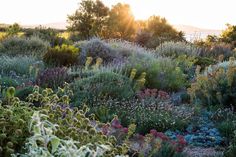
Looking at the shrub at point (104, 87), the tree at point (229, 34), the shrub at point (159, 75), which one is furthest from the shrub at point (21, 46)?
the tree at point (229, 34)

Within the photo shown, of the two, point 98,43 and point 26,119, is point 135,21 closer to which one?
point 98,43

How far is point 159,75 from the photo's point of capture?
1306 cm

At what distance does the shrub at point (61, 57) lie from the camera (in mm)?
15453

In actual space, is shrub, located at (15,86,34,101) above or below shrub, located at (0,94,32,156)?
below

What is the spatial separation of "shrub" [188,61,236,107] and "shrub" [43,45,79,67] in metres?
5.94

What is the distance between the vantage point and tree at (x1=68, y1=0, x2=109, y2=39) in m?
35.2

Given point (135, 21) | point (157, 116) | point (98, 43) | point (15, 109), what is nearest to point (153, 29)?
point (135, 21)

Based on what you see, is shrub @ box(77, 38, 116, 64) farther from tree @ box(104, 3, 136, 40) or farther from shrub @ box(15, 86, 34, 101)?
tree @ box(104, 3, 136, 40)

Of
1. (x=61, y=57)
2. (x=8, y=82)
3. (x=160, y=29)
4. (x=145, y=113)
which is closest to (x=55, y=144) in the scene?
(x=145, y=113)

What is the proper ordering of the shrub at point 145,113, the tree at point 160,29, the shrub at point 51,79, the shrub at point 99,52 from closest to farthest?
the shrub at point 145,113
the shrub at point 51,79
the shrub at point 99,52
the tree at point 160,29

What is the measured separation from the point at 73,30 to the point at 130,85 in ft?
82.3

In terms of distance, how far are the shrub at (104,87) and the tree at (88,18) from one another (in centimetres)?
2257

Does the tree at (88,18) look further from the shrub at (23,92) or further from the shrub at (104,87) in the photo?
the shrub at (23,92)

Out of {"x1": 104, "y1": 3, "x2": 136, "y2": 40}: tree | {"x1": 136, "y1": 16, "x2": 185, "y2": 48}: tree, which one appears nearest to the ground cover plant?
{"x1": 136, "y1": 16, "x2": 185, "y2": 48}: tree
